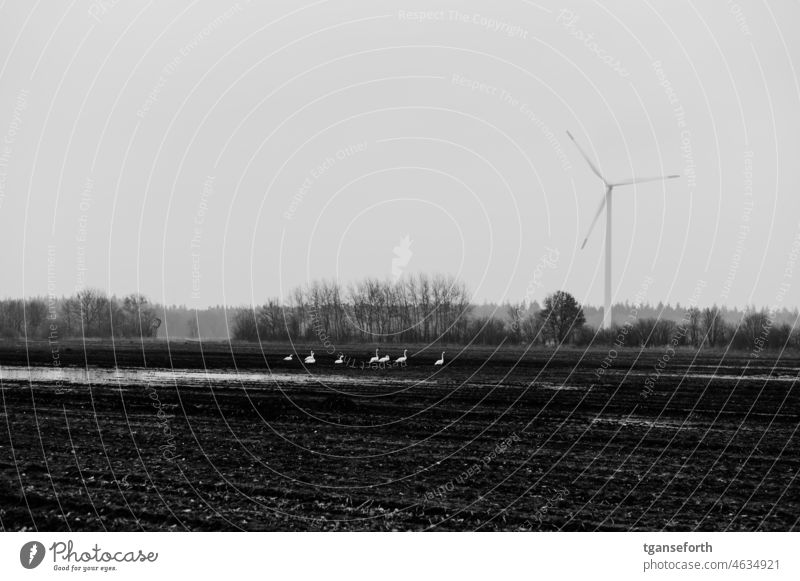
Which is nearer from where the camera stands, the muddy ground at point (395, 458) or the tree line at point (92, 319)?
the muddy ground at point (395, 458)

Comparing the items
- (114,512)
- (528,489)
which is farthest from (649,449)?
(114,512)

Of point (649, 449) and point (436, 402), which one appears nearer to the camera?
point (649, 449)

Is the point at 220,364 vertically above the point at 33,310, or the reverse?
the point at 33,310

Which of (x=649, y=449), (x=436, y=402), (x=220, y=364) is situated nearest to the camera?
(x=649, y=449)

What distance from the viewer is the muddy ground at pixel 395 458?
17.9m

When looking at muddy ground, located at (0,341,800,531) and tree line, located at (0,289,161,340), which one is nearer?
muddy ground, located at (0,341,800,531)

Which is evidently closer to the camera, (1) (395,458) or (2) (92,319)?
(1) (395,458)

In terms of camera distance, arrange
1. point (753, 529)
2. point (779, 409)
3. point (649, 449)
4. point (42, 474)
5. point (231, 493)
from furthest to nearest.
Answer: point (779, 409)
point (649, 449)
point (42, 474)
point (231, 493)
point (753, 529)

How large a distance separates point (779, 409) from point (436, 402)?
50.6ft

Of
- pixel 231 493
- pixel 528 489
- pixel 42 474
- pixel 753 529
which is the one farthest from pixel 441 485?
pixel 42 474

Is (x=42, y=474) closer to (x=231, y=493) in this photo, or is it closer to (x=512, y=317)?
(x=231, y=493)

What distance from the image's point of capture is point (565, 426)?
30844mm

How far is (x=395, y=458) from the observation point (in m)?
24.2

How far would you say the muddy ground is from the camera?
17.9m
